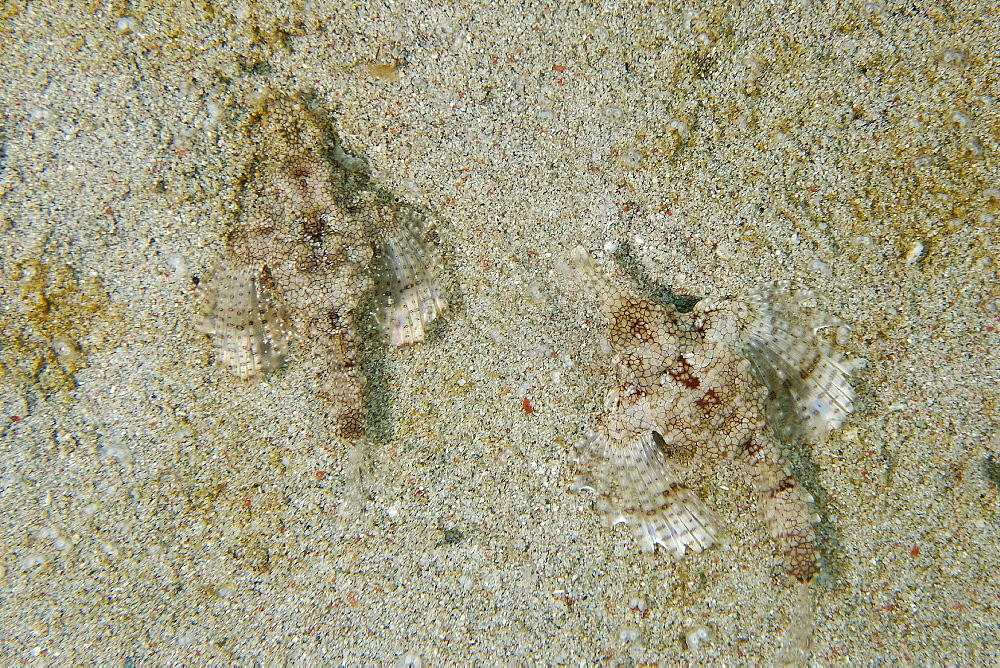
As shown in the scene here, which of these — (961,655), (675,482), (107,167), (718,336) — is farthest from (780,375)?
(107,167)

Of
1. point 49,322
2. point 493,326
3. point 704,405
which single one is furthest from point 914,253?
point 49,322

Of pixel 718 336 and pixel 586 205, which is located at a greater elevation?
pixel 586 205

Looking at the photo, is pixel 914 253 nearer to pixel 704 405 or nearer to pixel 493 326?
pixel 704 405

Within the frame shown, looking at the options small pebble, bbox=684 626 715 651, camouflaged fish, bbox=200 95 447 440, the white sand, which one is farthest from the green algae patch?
small pebble, bbox=684 626 715 651

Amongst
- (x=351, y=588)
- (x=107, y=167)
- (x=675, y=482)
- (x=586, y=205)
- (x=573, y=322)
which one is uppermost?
(x=586, y=205)

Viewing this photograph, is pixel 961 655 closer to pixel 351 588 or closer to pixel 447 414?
pixel 447 414

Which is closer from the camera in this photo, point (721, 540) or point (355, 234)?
point (355, 234)
